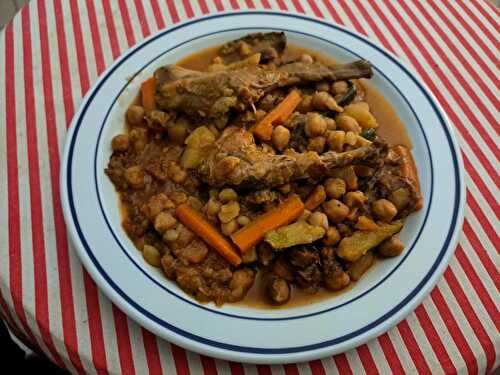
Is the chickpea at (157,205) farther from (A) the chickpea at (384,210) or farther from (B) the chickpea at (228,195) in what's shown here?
(A) the chickpea at (384,210)

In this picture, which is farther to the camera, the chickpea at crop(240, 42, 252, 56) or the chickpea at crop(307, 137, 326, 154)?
the chickpea at crop(240, 42, 252, 56)

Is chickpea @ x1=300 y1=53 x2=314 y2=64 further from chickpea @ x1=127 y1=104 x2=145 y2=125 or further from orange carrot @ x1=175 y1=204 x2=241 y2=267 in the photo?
orange carrot @ x1=175 y1=204 x2=241 y2=267

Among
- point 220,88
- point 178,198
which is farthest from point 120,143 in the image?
point 220,88

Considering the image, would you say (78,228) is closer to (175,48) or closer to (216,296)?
(216,296)

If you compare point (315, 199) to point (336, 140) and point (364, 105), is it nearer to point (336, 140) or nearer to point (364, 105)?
point (336, 140)

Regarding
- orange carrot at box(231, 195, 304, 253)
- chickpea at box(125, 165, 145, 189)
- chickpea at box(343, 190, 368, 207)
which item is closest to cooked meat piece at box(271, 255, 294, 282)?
orange carrot at box(231, 195, 304, 253)

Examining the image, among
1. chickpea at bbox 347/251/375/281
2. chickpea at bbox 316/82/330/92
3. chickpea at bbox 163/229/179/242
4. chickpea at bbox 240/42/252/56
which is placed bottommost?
chickpea at bbox 347/251/375/281

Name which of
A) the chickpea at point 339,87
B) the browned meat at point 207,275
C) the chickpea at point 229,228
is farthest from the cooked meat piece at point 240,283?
the chickpea at point 339,87
